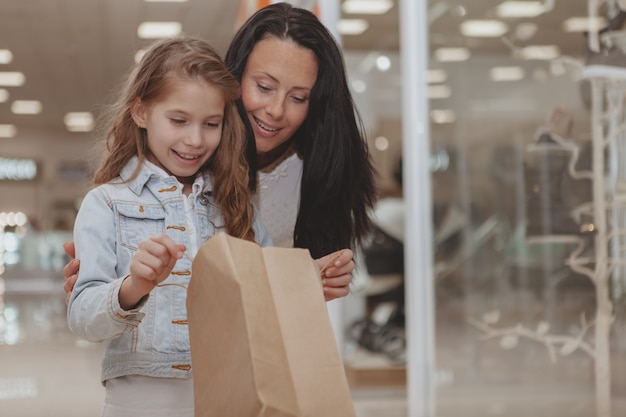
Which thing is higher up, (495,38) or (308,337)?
(495,38)

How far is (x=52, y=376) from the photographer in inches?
224

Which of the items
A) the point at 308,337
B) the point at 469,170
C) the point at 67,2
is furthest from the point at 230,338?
the point at 67,2

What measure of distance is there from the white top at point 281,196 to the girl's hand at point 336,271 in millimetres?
334

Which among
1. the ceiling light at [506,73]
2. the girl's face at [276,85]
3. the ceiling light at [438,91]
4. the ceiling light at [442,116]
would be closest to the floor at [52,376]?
the ceiling light at [442,116]

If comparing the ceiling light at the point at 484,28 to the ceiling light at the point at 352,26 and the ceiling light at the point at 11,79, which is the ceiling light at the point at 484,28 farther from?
the ceiling light at the point at 11,79

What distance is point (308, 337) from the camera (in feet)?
3.47

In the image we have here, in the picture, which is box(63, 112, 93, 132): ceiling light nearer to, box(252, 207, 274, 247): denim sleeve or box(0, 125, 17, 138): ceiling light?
box(0, 125, 17, 138): ceiling light

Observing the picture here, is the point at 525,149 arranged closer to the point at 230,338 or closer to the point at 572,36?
the point at 572,36

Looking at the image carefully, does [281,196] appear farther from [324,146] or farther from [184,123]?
[184,123]

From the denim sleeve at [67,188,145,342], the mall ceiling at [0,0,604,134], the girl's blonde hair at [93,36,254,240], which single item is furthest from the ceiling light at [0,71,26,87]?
the denim sleeve at [67,188,145,342]

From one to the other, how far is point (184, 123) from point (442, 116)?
316 cm

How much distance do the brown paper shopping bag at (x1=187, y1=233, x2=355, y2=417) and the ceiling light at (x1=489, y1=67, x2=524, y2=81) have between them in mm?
2613

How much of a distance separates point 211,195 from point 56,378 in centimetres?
468

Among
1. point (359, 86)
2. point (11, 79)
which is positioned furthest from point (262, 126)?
point (11, 79)
